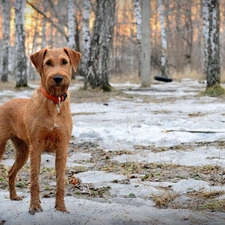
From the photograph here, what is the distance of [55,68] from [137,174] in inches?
84.4

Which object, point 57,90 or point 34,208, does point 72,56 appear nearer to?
point 57,90

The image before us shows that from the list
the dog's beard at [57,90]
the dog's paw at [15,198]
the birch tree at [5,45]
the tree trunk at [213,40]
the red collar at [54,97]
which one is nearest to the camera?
the dog's beard at [57,90]

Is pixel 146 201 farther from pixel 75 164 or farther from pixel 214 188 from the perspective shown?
pixel 75 164

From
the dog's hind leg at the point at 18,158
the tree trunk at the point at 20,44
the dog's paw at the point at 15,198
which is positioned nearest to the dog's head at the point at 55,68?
the dog's hind leg at the point at 18,158

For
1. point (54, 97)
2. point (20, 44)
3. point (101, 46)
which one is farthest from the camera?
point (20, 44)

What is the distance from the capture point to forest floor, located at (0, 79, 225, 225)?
3844mm

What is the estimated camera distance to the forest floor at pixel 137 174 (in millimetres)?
3844

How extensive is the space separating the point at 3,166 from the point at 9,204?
60.9 inches

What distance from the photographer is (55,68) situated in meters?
3.69

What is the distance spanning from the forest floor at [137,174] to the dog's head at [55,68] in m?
1.11

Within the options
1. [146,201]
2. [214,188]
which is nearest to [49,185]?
[146,201]

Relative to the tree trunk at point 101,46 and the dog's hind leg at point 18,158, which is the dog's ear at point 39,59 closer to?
the dog's hind leg at point 18,158

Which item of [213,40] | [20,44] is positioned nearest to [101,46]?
[213,40]

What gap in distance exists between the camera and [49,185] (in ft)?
16.3
